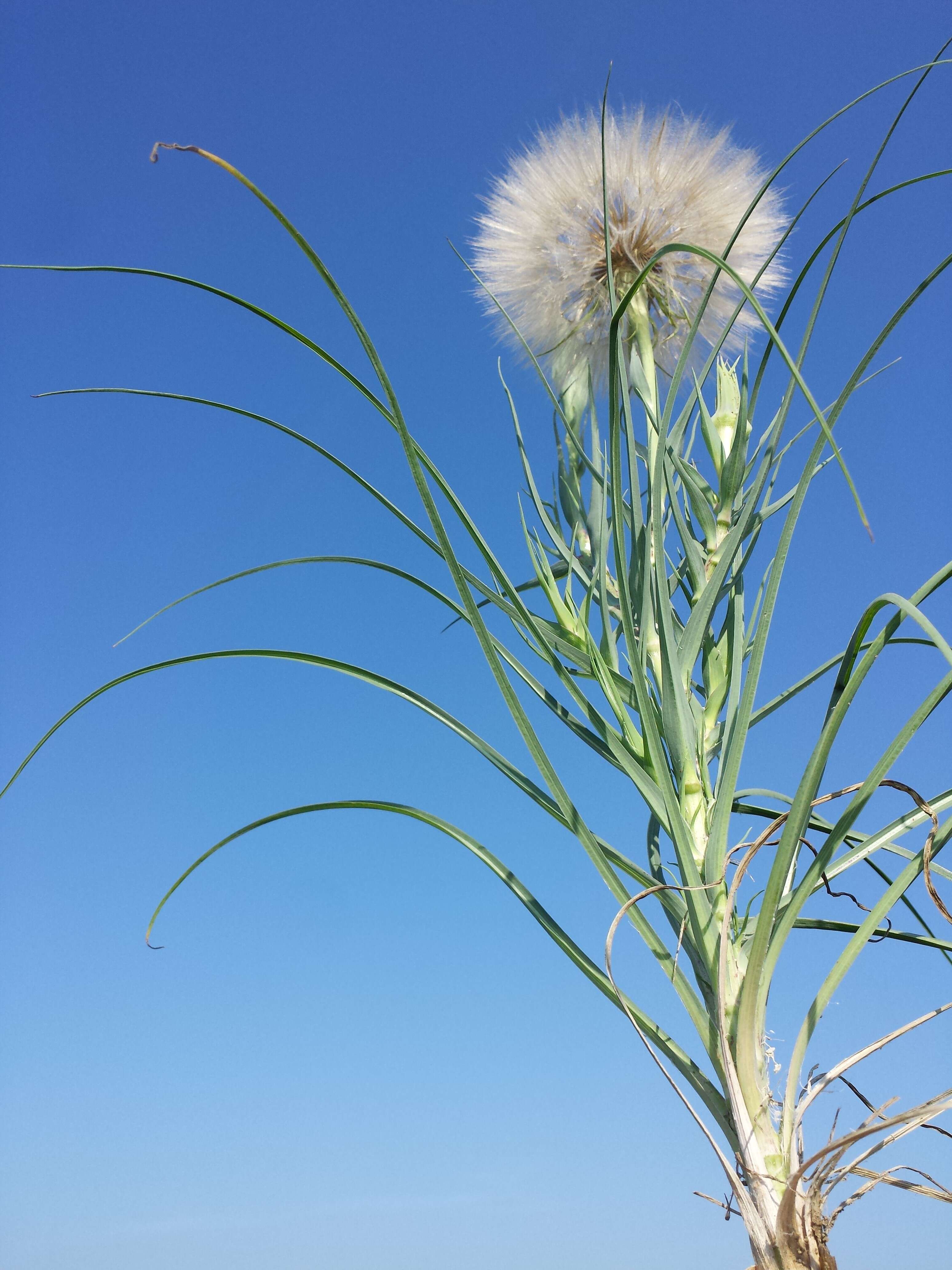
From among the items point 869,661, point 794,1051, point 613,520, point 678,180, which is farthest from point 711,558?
point 678,180

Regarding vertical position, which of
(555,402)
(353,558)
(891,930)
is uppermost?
(555,402)

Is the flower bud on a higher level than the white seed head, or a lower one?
lower

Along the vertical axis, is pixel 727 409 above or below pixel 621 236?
below

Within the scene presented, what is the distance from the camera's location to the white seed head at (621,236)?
1294 mm

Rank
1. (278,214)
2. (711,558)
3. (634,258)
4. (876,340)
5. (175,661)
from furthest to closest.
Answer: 1. (634,258)
2. (711,558)
3. (175,661)
4. (876,340)
5. (278,214)

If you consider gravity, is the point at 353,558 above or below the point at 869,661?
above

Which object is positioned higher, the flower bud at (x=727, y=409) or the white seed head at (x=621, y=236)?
the white seed head at (x=621, y=236)

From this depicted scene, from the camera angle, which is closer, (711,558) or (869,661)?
(869,661)

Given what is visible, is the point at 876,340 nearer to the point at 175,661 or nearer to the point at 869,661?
the point at 869,661

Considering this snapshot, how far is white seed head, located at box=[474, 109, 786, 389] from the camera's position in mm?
1294

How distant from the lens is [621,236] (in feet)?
4.18

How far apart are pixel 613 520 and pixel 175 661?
1.46 feet

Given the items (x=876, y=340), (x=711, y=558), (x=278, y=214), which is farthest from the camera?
(x=711, y=558)

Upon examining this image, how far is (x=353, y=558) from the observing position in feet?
3.22
